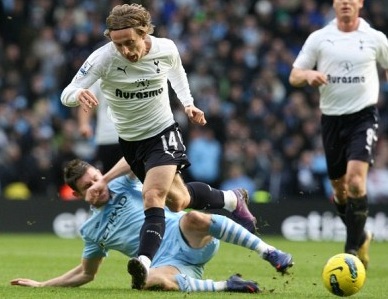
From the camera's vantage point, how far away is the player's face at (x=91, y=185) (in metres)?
8.32

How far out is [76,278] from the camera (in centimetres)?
841

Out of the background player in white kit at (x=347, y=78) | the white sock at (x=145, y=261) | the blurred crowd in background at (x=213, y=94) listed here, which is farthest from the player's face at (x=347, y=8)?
the blurred crowd in background at (x=213, y=94)

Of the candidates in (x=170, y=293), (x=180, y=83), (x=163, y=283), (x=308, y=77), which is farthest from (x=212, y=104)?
(x=170, y=293)

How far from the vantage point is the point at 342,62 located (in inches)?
413

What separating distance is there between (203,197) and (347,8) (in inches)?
108

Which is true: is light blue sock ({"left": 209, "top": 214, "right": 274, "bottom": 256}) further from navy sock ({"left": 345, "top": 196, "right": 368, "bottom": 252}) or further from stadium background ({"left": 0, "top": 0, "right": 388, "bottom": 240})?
stadium background ({"left": 0, "top": 0, "right": 388, "bottom": 240})

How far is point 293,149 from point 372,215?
7.77 feet

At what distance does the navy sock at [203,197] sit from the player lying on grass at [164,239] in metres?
0.29

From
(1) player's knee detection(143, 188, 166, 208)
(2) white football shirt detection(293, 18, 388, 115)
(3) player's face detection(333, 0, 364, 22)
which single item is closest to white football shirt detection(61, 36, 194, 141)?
(1) player's knee detection(143, 188, 166, 208)

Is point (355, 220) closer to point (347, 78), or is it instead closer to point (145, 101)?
point (347, 78)

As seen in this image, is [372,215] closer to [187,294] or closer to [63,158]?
[63,158]

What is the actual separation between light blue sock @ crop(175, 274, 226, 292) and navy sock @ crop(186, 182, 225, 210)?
3.32 feet

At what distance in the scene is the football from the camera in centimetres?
745

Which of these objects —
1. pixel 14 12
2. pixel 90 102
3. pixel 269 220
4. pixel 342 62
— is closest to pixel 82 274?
pixel 90 102
